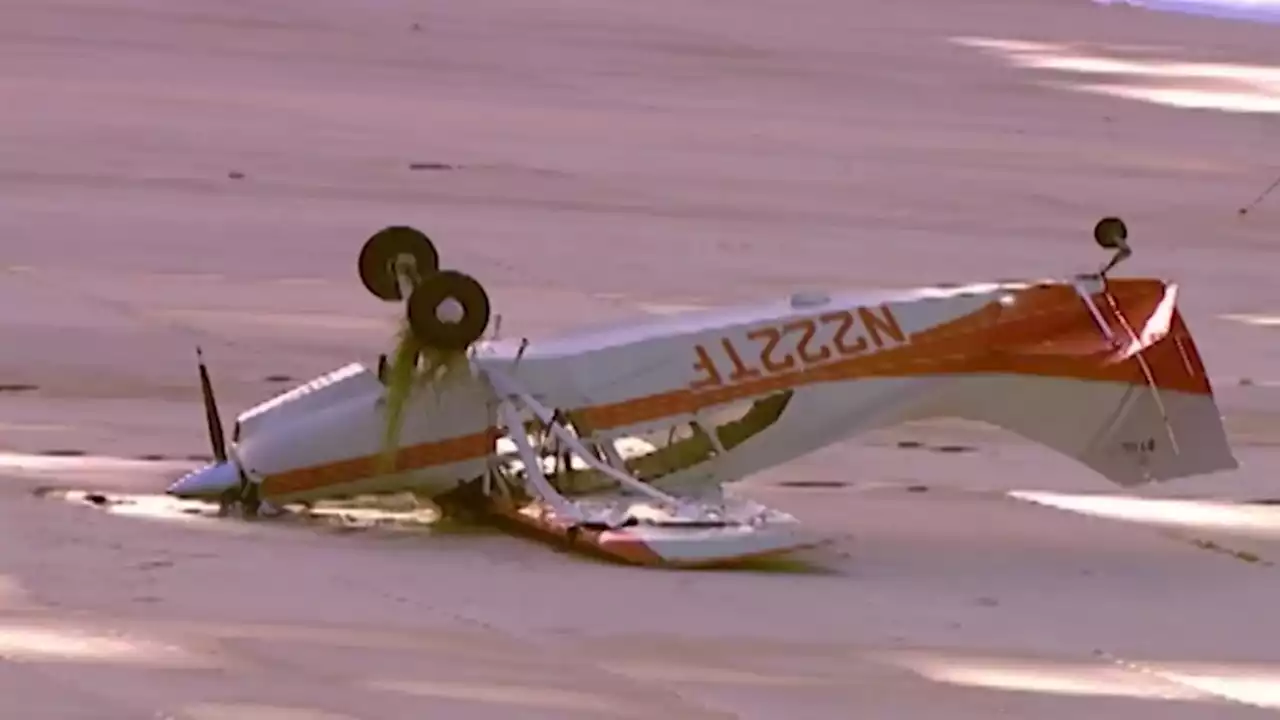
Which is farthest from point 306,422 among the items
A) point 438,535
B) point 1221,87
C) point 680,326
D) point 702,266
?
point 1221,87

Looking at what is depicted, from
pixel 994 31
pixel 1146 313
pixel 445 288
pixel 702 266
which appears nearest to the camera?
pixel 445 288

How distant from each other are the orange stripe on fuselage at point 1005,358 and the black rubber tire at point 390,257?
612 mm

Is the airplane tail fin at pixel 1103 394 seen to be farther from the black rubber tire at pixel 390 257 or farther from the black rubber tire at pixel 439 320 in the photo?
the black rubber tire at pixel 390 257

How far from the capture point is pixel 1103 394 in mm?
8758

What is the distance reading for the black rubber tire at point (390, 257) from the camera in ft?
28.9

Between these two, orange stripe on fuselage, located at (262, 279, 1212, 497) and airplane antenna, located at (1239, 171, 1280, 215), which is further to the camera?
airplane antenna, located at (1239, 171, 1280, 215)

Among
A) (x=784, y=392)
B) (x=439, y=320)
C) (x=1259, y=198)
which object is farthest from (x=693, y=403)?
(x=1259, y=198)

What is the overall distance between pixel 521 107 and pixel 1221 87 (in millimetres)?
6285

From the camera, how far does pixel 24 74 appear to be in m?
19.9

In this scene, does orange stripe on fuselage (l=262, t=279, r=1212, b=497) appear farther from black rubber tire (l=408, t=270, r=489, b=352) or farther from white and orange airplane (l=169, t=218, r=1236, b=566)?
black rubber tire (l=408, t=270, r=489, b=352)

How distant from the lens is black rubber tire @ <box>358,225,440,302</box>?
A: 8.80 m

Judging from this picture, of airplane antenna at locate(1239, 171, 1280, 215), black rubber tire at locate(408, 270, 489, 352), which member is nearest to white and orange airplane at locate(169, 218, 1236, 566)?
black rubber tire at locate(408, 270, 489, 352)

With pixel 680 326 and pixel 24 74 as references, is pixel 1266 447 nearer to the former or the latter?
pixel 680 326

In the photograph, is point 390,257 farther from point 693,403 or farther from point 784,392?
point 784,392
